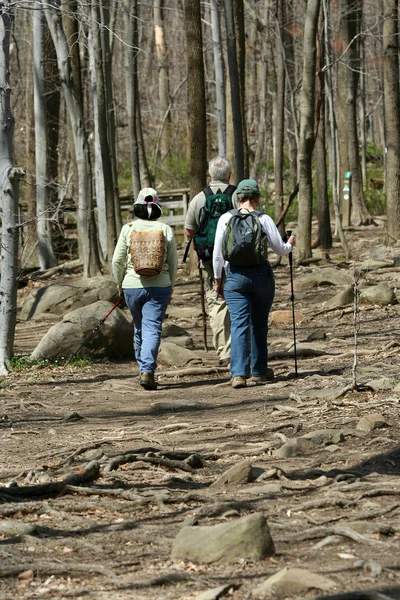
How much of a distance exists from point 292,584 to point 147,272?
19.6ft

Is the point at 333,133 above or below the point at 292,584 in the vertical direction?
above

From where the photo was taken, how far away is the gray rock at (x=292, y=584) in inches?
151

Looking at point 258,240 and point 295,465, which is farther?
point 258,240

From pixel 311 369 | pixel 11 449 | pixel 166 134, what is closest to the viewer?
pixel 11 449

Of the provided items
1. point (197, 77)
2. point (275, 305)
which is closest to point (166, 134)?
point (197, 77)

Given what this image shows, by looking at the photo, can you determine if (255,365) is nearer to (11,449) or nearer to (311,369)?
(311,369)

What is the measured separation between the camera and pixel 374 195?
35.3m

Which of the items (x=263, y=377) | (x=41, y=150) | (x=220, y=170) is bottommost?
(x=263, y=377)

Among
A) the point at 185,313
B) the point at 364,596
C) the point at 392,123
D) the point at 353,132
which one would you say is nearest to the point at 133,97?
the point at 392,123

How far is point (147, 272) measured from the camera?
9.60 meters

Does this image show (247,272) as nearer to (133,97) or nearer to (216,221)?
(216,221)

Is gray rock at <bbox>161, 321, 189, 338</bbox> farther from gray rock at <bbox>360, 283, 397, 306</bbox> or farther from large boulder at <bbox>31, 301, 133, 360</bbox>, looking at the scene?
gray rock at <bbox>360, 283, 397, 306</bbox>

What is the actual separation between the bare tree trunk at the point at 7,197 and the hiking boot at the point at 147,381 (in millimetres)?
1856

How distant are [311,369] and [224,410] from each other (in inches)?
80.4
